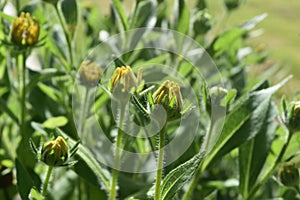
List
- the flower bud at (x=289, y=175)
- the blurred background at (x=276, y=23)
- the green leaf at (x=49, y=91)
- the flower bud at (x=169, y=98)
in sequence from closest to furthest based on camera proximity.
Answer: the flower bud at (x=169, y=98) < the flower bud at (x=289, y=175) < the green leaf at (x=49, y=91) < the blurred background at (x=276, y=23)

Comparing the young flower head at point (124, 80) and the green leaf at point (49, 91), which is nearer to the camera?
the young flower head at point (124, 80)

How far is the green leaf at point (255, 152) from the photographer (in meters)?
0.60

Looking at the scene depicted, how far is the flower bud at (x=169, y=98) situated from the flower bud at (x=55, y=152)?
3.4 inches

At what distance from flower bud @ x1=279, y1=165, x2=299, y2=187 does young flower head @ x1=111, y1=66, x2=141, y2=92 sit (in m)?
0.18

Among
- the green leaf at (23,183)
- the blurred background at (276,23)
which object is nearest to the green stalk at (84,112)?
the green leaf at (23,183)

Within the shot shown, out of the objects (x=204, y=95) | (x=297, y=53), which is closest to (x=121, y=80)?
(x=204, y=95)

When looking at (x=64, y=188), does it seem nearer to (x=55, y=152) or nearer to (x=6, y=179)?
(x=6, y=179)

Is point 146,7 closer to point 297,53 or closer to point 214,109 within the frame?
point 214,109

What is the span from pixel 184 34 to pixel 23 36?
8.0 inches

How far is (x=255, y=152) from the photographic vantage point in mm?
614

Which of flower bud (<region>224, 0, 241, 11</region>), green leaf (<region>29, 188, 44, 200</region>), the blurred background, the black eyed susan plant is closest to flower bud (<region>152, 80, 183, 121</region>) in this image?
the black eyed susan plant

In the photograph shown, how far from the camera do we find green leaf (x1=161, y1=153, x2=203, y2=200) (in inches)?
17.6

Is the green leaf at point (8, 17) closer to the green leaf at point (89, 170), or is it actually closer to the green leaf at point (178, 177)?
the green leaf at point (89, 170)

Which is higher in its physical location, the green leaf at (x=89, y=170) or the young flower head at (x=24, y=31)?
the young flower head at (x=24, y=31)
